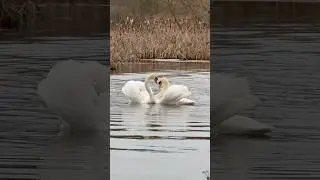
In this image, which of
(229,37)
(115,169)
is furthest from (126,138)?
(229,37)

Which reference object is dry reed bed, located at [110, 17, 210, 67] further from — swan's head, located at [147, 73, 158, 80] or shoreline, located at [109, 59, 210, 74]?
swan's head, located at [147, 73, 158, 80]

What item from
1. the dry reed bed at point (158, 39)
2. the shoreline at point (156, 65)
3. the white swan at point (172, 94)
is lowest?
the white swan at point (172, 94)

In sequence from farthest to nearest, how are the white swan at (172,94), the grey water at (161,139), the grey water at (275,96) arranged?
the white swan at (172,94) → the grey water at (161,139) → the grey water at (275,96)

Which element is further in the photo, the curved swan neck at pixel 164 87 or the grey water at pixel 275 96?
the curved swan neck at pixel 164 87

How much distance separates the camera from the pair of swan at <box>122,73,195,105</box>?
3.22 m

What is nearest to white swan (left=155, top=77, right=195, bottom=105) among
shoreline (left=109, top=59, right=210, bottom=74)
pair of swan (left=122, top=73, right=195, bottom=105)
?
pair of swan (left=122, top=73, right=195, bottom=105)

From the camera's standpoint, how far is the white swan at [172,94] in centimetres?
321

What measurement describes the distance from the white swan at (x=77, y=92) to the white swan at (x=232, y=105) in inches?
11.4

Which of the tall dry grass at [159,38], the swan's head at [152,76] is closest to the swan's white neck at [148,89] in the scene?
the swan's head at [152,76]

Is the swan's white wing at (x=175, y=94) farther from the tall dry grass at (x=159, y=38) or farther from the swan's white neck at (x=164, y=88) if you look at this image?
the tall dry grass at (x=159, y=38)

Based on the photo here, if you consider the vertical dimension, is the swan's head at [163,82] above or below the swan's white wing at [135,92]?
above

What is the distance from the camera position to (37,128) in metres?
1.80

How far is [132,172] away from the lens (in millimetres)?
2121

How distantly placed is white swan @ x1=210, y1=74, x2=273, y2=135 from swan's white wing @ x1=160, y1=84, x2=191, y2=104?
1.43m
